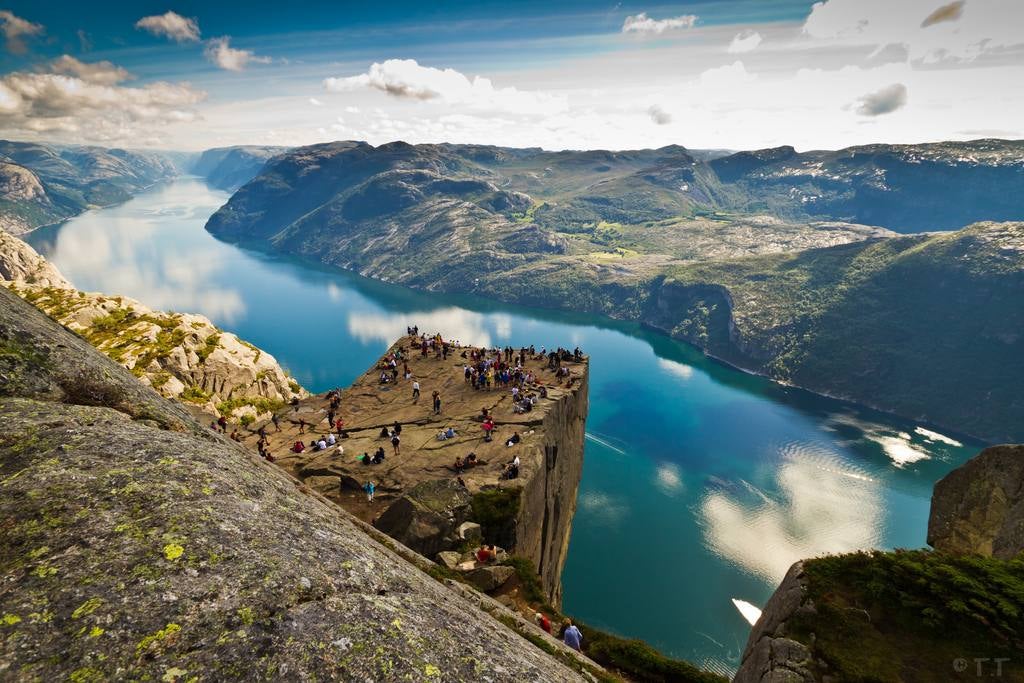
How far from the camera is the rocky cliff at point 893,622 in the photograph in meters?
15.7

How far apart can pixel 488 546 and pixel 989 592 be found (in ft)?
70.6

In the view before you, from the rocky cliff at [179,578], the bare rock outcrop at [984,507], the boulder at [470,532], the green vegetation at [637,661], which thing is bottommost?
the boulder at [470,532]

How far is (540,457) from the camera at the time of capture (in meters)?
39.7

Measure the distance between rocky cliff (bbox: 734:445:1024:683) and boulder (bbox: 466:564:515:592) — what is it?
1119 centimetres

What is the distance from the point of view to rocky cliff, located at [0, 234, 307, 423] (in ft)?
194

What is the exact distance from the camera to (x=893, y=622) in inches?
687

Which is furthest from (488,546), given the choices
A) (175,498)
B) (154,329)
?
(154,329)

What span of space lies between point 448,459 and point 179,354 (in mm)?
46078

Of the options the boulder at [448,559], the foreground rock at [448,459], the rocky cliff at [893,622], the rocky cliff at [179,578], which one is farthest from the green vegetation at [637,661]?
A: the foreground rock at [448,459]

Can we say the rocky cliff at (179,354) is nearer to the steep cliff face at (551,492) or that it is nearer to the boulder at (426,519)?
the steep cliff face at (551,492)

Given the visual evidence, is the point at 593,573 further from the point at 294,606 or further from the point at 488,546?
the point at 294,606

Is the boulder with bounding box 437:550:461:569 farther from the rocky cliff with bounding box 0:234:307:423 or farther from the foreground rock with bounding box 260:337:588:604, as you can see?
the rocky cliff with bounding box 0:234:307:423

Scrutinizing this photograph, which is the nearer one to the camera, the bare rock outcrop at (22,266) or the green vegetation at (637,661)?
the green vegetation at (637,661)

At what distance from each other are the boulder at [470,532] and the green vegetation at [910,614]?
1626 cm
